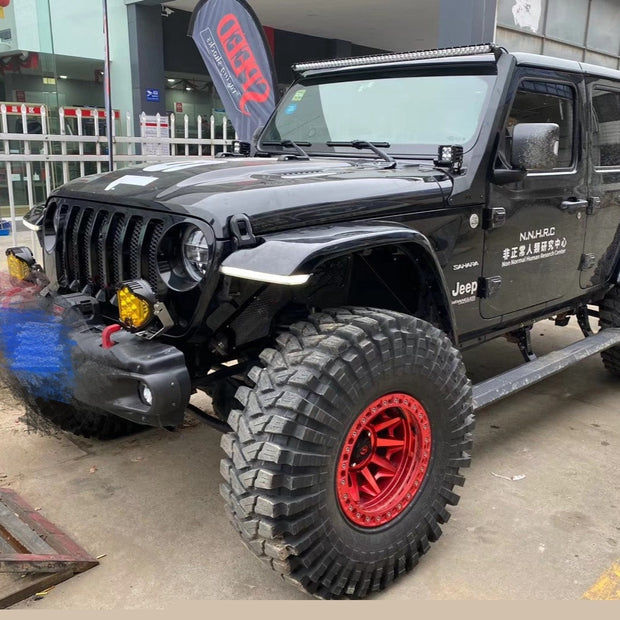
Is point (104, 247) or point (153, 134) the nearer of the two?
point (104, 247)

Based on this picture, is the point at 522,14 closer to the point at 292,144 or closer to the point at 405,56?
the point at 405,56

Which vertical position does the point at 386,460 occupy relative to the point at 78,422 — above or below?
above

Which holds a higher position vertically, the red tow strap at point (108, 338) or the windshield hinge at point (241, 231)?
the windshield hinge at point (241, 231)

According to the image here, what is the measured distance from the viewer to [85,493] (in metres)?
3.27

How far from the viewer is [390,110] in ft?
11.9

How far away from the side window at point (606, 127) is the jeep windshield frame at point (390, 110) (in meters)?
1.13

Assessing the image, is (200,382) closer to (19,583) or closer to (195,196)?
(195,196)

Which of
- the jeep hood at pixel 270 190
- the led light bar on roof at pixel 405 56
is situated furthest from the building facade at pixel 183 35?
the jeep hood at pixel 270 190

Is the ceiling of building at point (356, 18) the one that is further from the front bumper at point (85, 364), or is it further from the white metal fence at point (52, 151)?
the front bumper at point (85, 364)

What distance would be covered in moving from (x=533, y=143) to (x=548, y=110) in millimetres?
712

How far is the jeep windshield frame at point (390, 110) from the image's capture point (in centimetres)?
335

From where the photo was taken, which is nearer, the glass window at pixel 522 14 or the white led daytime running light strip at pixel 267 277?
the white led daytime running light strip at pixel 267 277

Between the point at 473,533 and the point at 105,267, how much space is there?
6.60 ft

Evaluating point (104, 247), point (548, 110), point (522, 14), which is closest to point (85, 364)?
point (104, 247)
